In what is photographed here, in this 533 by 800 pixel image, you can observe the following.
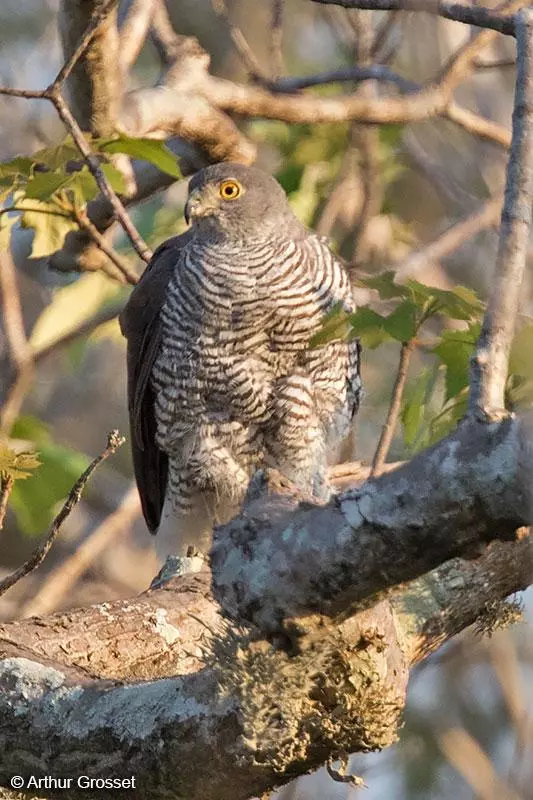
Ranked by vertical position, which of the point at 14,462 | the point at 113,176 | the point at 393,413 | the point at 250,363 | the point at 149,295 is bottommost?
the point at 14,462

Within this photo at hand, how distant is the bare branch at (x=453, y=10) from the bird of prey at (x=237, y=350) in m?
1.94

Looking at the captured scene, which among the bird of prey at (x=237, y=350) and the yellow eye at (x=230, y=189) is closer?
the bird of prey at (x=237, y=350)

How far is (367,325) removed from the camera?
11.6 feet

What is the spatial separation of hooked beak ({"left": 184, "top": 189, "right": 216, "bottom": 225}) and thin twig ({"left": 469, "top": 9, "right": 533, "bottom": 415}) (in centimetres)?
253

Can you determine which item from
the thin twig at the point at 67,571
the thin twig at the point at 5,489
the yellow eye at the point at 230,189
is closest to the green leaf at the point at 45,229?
the yellow eye at the point at 230,189

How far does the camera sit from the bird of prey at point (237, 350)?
5109 millimetres

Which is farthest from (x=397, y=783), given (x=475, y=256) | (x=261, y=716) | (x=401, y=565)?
(x=401, y=565)

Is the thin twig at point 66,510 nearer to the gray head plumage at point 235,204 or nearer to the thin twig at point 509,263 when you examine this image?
the thin twig at point 509,263

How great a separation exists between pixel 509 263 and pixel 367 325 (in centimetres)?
112

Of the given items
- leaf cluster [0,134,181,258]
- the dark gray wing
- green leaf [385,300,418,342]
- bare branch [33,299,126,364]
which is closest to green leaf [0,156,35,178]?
leaf cluster [0,134,181,258]

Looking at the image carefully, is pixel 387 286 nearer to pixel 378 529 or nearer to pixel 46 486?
pixel 378 529

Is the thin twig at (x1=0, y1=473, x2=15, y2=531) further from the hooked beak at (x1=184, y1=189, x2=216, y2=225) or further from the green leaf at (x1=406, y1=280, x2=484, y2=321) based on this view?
the hooked beak at (x1=184, y1=189, x2=216, y2=225)

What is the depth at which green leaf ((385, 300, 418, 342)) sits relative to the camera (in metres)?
3.56

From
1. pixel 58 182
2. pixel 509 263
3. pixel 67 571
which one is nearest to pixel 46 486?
pixel 67 571
